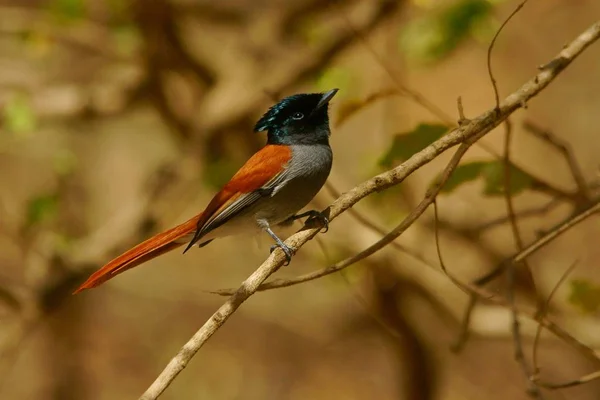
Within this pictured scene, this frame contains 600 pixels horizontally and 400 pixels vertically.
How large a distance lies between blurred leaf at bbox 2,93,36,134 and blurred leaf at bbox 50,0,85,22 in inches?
16.6

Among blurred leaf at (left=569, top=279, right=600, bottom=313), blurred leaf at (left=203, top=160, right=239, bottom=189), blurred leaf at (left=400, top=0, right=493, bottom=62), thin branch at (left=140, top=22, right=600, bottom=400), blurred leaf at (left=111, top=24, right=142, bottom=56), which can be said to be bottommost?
blurred leaf at (left=569, top=279, right=600, bottom=313)

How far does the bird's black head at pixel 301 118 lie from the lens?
2225 millimetres

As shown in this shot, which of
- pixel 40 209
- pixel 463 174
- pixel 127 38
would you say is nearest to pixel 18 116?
pixel 40 209

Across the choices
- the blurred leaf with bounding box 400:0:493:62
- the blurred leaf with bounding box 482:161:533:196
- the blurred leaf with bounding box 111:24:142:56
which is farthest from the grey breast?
the blurred leaf with bounding box 111:24:142:56

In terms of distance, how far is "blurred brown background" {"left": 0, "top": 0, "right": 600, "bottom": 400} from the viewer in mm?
3449

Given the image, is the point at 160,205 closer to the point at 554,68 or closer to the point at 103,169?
the point at 554,68

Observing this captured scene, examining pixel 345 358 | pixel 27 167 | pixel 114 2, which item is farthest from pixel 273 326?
pixel 114 2

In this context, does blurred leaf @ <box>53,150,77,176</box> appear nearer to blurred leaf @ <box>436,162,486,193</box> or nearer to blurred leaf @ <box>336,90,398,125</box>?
blurred leaf @ <box>336,90,398,125</box>

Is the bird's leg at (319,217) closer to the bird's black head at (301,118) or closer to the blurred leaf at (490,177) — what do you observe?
the bird's black head at (301,118)

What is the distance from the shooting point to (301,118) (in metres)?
2.23

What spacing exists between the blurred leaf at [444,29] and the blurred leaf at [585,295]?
1.05m

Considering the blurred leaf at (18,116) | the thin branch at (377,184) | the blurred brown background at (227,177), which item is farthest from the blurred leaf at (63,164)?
the thin branch at (377,184)

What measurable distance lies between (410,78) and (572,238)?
1.59 metres

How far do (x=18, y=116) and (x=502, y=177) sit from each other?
7.38ft
